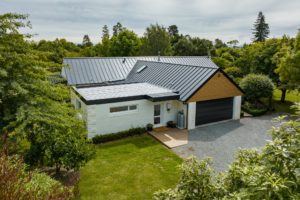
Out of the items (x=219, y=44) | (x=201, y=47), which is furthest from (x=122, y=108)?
(x=219, y=44)

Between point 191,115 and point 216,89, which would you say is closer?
point 191,115

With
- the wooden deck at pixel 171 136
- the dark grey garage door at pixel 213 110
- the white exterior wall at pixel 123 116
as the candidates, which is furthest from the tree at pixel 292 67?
the wooden deck at pixel 171 136

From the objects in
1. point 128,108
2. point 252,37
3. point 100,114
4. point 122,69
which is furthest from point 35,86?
point 252,37

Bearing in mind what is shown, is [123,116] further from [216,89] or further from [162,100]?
[216,89]

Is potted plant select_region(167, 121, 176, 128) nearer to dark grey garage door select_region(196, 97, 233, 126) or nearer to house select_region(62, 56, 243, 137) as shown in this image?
house select_region(62, 56, 243, 137)

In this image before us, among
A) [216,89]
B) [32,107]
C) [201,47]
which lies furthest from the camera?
[201,47]
